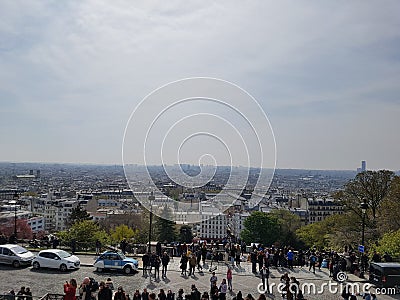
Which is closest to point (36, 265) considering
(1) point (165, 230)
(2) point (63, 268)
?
(2) point (63, 268)

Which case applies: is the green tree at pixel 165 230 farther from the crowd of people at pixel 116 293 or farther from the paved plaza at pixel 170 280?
the crowd of people at pixel 116 293

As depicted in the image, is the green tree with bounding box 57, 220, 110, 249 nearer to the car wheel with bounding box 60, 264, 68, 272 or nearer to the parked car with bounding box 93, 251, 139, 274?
the car wheel with bounding box 60, 264, 68, 272

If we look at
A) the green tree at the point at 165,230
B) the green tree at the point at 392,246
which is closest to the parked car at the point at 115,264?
the green tree at the point at 392,246

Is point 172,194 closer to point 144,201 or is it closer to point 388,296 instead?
point 144,201

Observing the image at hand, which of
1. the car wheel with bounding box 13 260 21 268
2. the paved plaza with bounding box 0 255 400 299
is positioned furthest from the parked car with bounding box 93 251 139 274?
the car wheel with bounding box 13 260 21 268

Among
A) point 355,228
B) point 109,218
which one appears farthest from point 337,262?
point 109,218

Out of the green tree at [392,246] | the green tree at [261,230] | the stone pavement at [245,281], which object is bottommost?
the green tree at [261,230]

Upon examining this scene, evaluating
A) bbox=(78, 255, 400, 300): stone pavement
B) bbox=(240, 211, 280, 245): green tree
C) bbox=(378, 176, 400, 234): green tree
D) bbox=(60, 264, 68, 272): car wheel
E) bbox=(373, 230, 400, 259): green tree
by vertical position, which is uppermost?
bbox=(378, 176, 400, 234): green tree
